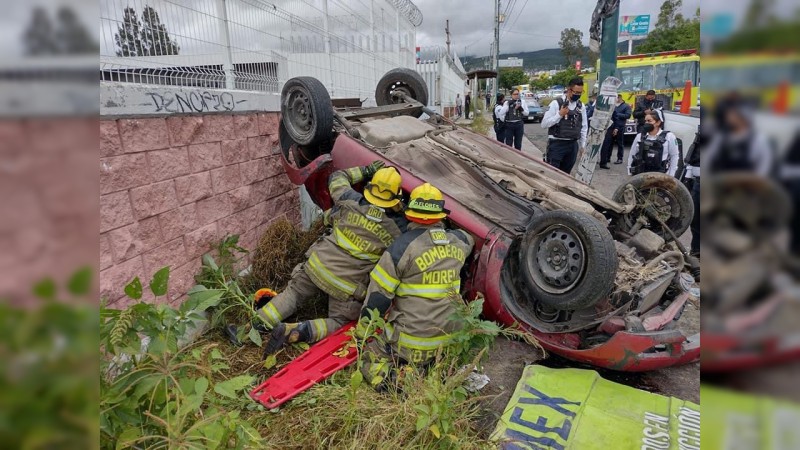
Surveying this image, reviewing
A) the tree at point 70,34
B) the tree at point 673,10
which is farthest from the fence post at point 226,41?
the tree at point 70,34

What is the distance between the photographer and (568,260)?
118 inches

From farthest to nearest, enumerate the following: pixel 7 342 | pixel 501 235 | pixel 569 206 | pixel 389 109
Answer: pixel 389 109
pixel 569 206
pixel 501 235
pixel 7 342

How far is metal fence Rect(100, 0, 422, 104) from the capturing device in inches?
123

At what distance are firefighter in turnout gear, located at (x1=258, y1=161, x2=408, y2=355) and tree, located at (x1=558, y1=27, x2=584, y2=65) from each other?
5932 centimetres

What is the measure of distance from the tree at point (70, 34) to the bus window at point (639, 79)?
51.2 feet

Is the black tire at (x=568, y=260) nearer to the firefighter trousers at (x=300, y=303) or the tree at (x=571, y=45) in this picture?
the firefighter trousers at (x=300, y=303)

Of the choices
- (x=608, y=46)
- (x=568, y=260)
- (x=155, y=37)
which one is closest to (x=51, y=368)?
(x=568, y=260)

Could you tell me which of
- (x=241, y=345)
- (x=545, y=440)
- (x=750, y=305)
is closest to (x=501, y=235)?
(x=545, y=440)

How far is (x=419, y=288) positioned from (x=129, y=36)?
8.26 feet

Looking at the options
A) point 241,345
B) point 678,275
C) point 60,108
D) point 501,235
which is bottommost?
point 241,345

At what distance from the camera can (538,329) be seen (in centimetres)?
319

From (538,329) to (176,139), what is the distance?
276 centimetres

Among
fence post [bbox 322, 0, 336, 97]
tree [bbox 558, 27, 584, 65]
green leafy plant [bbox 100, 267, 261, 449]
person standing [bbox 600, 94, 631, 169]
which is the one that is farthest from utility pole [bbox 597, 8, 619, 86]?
tree [bbox 558, 27, 584, 65]

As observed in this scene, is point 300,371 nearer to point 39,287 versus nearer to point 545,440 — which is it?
point 545,440
